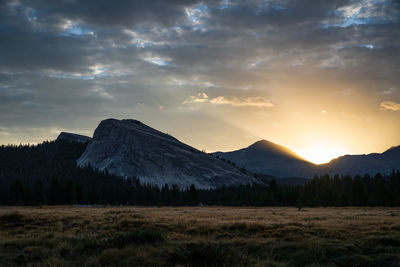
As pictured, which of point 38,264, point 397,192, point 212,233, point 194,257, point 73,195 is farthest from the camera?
point 73,195

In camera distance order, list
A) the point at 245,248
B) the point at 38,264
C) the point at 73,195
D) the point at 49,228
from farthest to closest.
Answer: the point at 73,195
the point at 49,228
the point at 245,248
the point at 38,264

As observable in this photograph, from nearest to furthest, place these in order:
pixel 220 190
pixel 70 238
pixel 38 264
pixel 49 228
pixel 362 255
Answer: pixel 38 264, pixel 362 255, pixel 70 238, pixel 49 228, pixel 220 190

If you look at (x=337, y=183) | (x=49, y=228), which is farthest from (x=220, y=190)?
(x=49, y=228)

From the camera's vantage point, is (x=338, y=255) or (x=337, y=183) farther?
(x=337, y=183)

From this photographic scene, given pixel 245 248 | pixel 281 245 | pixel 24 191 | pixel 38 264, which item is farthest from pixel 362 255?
pixel 24 191

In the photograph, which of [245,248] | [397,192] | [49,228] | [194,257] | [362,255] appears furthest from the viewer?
[397,192]

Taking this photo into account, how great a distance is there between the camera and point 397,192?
333ft

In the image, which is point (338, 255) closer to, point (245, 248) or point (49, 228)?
point (245, 248)

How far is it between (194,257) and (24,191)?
128 metres

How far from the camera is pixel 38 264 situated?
14.2 meters

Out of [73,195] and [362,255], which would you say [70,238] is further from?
[73,195]

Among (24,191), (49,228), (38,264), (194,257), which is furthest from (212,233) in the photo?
(24,191)

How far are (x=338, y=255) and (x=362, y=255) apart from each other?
1.11 m

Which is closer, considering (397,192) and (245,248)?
(245,248)
